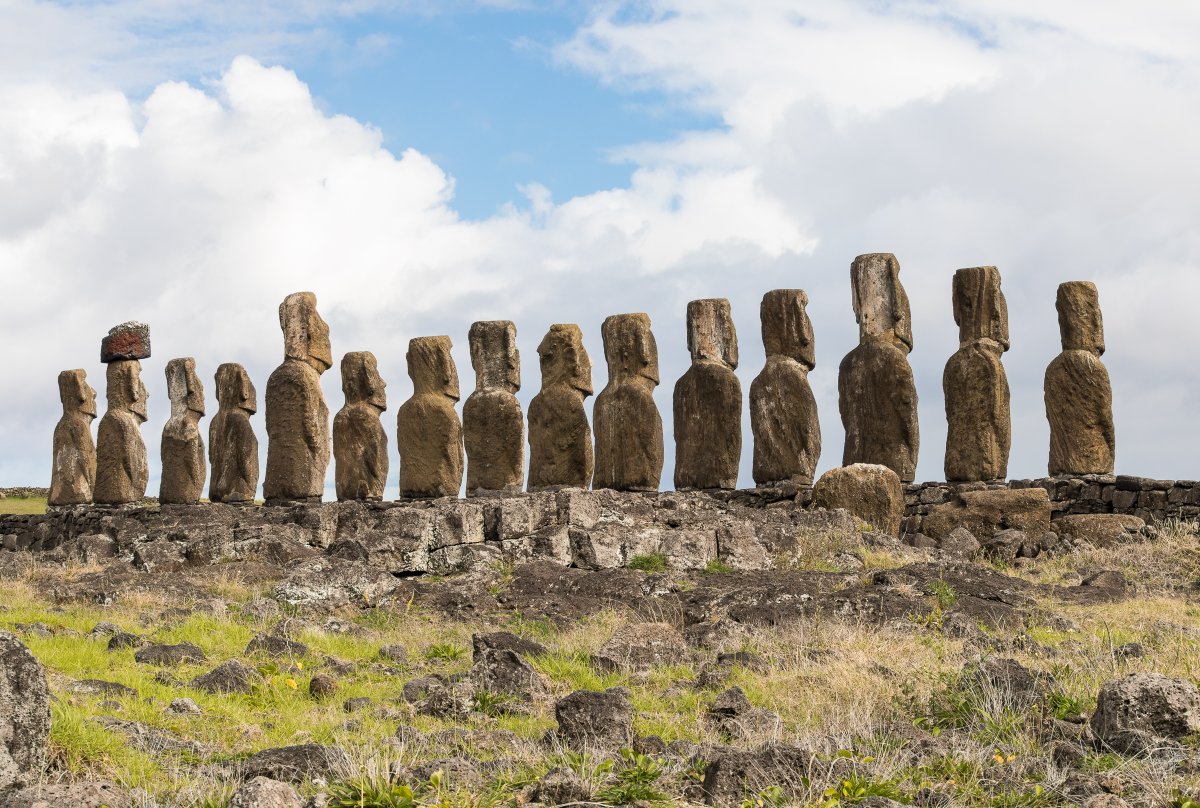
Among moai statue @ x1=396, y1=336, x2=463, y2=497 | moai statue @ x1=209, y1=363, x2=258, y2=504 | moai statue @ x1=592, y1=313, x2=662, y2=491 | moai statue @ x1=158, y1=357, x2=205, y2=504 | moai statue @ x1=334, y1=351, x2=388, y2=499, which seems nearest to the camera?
moai statue @ x1=592, y1=313, x2=662, y2=491

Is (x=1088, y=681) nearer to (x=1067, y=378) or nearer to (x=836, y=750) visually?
(x=836, y=750)

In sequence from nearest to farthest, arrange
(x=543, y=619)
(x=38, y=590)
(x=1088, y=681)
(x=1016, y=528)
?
(x=1088, y=681) < (x=543, y=619) < (x=38, y=590) < (x=1016, y=528)

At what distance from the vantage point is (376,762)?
21.9 feet

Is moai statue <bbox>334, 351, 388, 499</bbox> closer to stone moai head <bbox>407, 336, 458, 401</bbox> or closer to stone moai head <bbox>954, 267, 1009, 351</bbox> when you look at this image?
stone moai head <bbox>407, 336, 458, 401</bbox>

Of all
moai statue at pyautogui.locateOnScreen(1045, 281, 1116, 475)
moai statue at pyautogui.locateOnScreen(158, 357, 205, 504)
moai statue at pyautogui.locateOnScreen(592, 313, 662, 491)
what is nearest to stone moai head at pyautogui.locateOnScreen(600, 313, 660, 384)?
moai statue at pyautogui.locateOnScreen(592, 313, 662, 491)

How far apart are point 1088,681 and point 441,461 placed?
14.5 metres

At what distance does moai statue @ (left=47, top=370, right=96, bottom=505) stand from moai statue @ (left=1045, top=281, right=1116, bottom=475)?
57.4 feet

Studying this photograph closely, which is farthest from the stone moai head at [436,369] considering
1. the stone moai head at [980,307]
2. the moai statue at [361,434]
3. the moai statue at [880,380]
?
the stone moai head at [980,307]

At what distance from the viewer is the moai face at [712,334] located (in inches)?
861

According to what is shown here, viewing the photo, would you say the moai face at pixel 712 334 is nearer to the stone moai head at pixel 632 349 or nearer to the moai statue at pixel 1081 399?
the stone moai head at pixel 632 349

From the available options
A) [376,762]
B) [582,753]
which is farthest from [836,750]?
[376,762]

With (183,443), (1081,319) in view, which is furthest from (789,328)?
(183,443)

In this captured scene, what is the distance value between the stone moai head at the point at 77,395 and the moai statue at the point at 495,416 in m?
10.8

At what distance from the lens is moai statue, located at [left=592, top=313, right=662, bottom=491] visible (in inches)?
830
